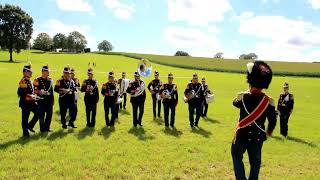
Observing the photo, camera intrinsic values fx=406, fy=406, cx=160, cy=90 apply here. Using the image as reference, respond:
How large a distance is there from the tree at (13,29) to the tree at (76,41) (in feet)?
233

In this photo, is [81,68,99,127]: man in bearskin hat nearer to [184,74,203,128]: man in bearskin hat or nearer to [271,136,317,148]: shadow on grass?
[184,74,203,128]: man in bearskin hat

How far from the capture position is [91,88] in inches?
653

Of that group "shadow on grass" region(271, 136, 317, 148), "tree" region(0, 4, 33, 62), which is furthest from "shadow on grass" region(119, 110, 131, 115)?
"tree" region(0, 4, 33, 62)

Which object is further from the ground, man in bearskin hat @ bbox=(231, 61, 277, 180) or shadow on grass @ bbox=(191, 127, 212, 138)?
man in bearskin hat @ bbox=(231, 61, 277, 180)

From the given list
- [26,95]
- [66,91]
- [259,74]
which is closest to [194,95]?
[66,91]

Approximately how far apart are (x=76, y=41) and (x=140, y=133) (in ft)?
508

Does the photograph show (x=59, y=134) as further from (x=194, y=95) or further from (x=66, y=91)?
(x=194, y=95)

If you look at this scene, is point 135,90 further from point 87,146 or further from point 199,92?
point 87,146

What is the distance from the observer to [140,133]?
16234 millimetres

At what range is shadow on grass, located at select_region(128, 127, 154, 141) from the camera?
50.0 ft

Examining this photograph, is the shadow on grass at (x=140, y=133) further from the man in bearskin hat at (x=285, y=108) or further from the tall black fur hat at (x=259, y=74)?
the tall black fur hat at (x=259, y=74)

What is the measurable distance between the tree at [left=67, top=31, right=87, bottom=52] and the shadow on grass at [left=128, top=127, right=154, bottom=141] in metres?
151

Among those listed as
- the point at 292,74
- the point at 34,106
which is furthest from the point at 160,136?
the point at 292,74

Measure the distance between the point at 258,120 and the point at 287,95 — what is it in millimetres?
9798
